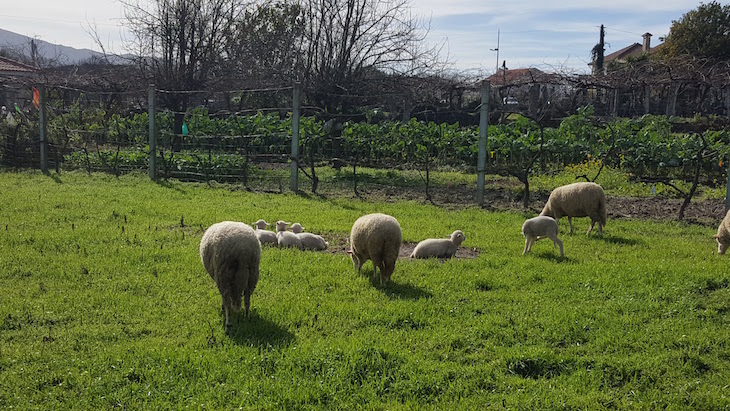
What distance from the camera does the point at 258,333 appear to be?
514 cm

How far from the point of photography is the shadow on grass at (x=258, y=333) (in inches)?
195

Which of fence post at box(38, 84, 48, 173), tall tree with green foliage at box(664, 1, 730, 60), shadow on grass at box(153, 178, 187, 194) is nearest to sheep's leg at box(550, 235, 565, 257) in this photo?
shadow on grass at box(153, 178, 187, 194)

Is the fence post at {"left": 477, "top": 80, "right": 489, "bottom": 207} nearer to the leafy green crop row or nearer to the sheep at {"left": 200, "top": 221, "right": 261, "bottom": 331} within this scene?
the leafy green crop row

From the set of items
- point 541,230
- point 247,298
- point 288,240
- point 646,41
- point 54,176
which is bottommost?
point 247,298

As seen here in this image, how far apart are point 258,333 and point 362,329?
0.94 meters

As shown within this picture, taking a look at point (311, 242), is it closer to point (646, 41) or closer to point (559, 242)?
point (559, 242)

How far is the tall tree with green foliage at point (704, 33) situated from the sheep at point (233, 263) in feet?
137

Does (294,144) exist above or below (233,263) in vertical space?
above

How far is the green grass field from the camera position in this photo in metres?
4.19

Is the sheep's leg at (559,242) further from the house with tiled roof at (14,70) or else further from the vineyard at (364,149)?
the house with tiled roof at (14,70)

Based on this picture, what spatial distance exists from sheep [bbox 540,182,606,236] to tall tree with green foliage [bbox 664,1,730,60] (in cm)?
3576

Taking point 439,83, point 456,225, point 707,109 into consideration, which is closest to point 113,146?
point 439,83

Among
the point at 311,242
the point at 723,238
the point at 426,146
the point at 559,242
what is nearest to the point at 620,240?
the point at 723,238

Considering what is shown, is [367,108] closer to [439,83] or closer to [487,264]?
[439,83]
